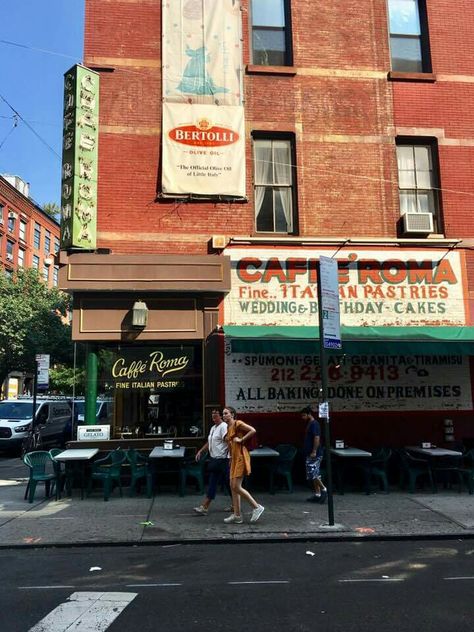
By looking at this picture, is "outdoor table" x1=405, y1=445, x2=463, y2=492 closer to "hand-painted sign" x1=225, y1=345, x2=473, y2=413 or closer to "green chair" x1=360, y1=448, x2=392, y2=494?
"green chair" x1=360, y1=448, x2=392, y2=494

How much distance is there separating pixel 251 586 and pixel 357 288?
26.8 feet

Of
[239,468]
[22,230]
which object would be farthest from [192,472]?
[22,230]

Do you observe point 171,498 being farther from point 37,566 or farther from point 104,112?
point 104,112

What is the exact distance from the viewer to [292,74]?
1326 cm

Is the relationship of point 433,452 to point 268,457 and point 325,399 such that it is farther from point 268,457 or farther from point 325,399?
point 325,399

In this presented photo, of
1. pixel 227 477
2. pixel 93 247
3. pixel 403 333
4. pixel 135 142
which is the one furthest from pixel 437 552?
pixel 135 142

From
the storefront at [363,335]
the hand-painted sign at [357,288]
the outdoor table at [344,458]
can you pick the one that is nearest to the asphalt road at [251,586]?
the outdoor table at [344,458]

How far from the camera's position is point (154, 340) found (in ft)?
38.9

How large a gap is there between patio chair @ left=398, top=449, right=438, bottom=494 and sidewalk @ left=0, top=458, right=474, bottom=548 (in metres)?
0.25

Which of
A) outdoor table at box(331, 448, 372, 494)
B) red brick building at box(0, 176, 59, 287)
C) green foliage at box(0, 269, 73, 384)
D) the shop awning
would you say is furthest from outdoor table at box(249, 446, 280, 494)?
red brick building at box(0, 176, 59, 287)

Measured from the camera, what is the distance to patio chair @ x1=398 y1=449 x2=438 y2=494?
10.8 meters

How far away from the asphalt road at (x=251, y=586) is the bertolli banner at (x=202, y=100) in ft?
26.4

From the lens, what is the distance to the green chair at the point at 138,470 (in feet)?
34.3

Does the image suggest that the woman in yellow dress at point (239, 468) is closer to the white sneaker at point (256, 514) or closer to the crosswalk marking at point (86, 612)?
the white sneaker at point (256, 514)
